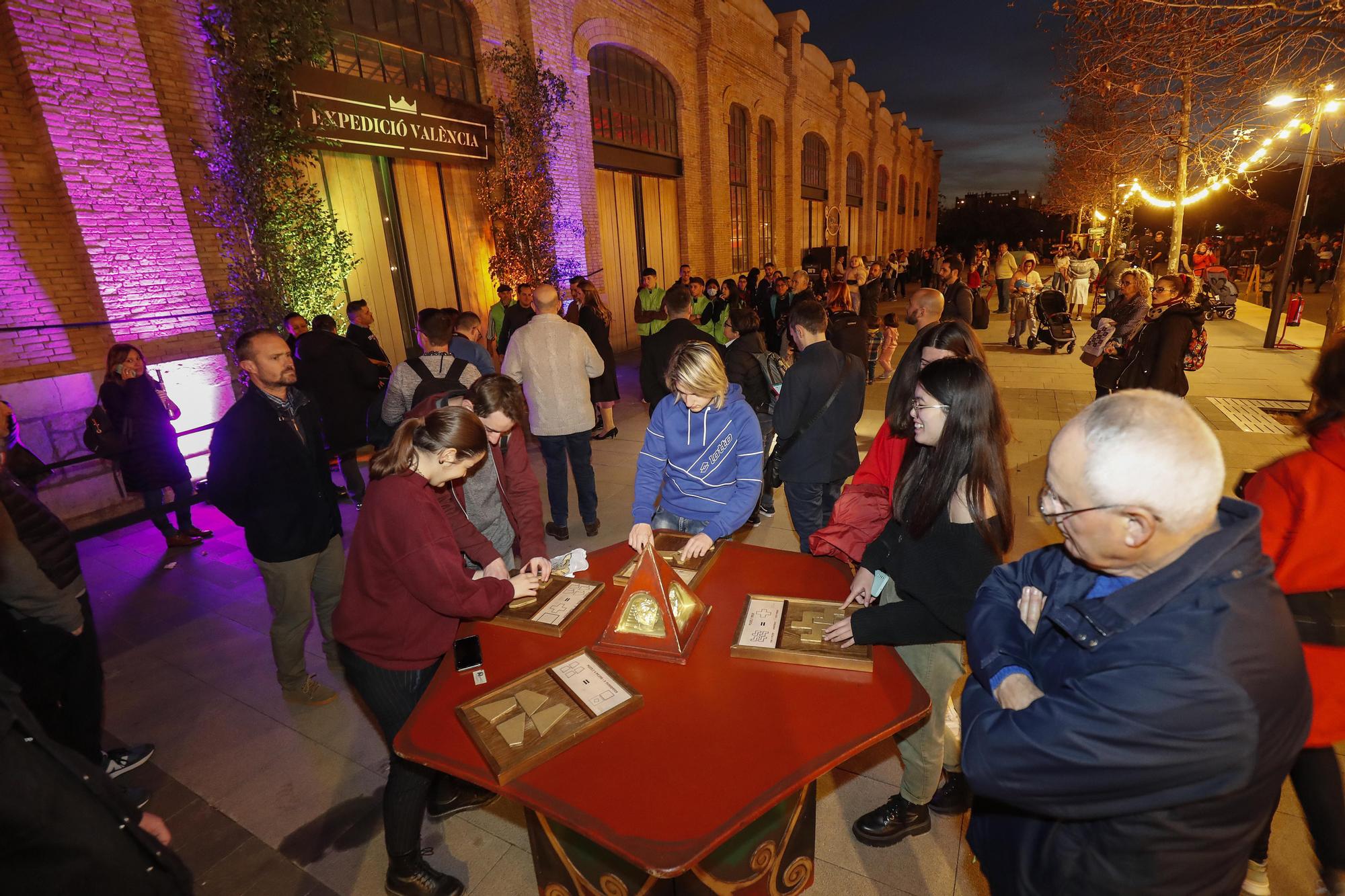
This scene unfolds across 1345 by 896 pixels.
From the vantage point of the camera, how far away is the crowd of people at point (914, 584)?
3.49 feet

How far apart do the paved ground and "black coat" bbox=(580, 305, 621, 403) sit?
2.14 metres

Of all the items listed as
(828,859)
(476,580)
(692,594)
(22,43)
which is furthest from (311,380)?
(828,859)

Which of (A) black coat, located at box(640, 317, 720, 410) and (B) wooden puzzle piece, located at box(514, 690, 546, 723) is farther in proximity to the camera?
(A) black coat, located at box(640, 317, 720, 410)

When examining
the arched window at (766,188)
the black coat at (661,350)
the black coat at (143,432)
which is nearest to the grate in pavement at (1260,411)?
the black coat at (661,350)

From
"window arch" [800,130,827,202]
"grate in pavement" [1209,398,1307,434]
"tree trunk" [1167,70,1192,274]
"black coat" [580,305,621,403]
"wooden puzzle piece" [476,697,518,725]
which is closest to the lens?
"wooden puzzle piece" [476,697,518,725]

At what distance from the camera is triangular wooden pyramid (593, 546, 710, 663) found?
6.70 feet

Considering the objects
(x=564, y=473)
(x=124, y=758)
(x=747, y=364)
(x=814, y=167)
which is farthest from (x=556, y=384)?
(x=814, y=167)

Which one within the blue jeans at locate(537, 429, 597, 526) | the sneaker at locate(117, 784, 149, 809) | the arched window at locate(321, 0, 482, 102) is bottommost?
the sneaker at locate(117, 784, 149, 809)

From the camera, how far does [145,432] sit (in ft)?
16.5

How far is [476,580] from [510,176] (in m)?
9.68

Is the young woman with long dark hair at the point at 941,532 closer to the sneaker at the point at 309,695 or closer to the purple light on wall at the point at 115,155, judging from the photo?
the sneaker at the point at 309,695

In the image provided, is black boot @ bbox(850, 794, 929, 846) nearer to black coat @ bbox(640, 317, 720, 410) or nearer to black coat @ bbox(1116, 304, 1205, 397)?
black coat @ bbox(640, 317, 720, 410)

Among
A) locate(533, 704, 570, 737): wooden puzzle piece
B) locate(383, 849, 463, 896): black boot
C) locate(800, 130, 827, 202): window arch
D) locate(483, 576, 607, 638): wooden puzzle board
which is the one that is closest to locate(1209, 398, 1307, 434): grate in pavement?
locate(483, 576, 607, 638): wooden puzzle board

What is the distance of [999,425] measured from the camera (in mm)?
2053
